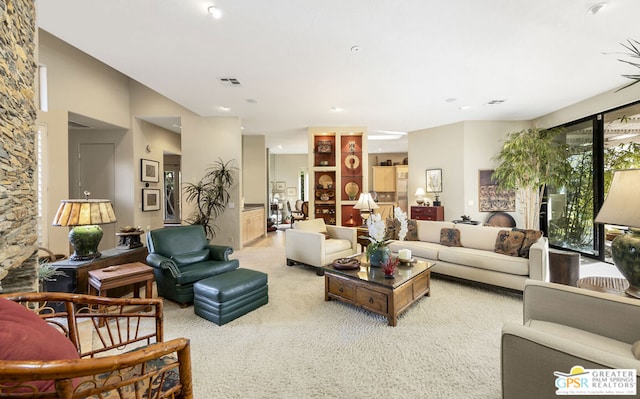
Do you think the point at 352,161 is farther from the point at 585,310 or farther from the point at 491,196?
the point at 585,310

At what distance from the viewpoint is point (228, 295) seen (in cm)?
252

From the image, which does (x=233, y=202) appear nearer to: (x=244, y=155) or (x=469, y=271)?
(x=244, y=155)

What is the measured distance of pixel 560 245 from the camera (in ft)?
17.6

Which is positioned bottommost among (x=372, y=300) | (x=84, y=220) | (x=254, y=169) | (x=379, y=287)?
(x=372, y=300)

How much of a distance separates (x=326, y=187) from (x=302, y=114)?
1.91m

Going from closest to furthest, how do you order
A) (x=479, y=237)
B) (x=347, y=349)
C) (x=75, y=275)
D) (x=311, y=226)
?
(x=347, y=349), (x=75, y=275), (x=479, y=237), (x=311, y=226)

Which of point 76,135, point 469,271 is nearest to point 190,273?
point 469,271

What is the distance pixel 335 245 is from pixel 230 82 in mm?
3037

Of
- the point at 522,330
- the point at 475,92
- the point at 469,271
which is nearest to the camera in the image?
the point at 522,330

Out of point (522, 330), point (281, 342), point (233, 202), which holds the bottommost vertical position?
point (281, 342)

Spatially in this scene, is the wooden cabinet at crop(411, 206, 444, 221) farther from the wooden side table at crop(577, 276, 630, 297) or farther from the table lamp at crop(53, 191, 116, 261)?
the table lamp at crop(53, 191, 116, 261)

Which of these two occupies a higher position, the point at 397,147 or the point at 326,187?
the point at 397,147

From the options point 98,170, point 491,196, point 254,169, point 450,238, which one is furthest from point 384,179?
point 98,170

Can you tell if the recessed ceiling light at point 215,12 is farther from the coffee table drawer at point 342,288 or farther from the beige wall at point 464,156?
the beige wall at point 464,156
